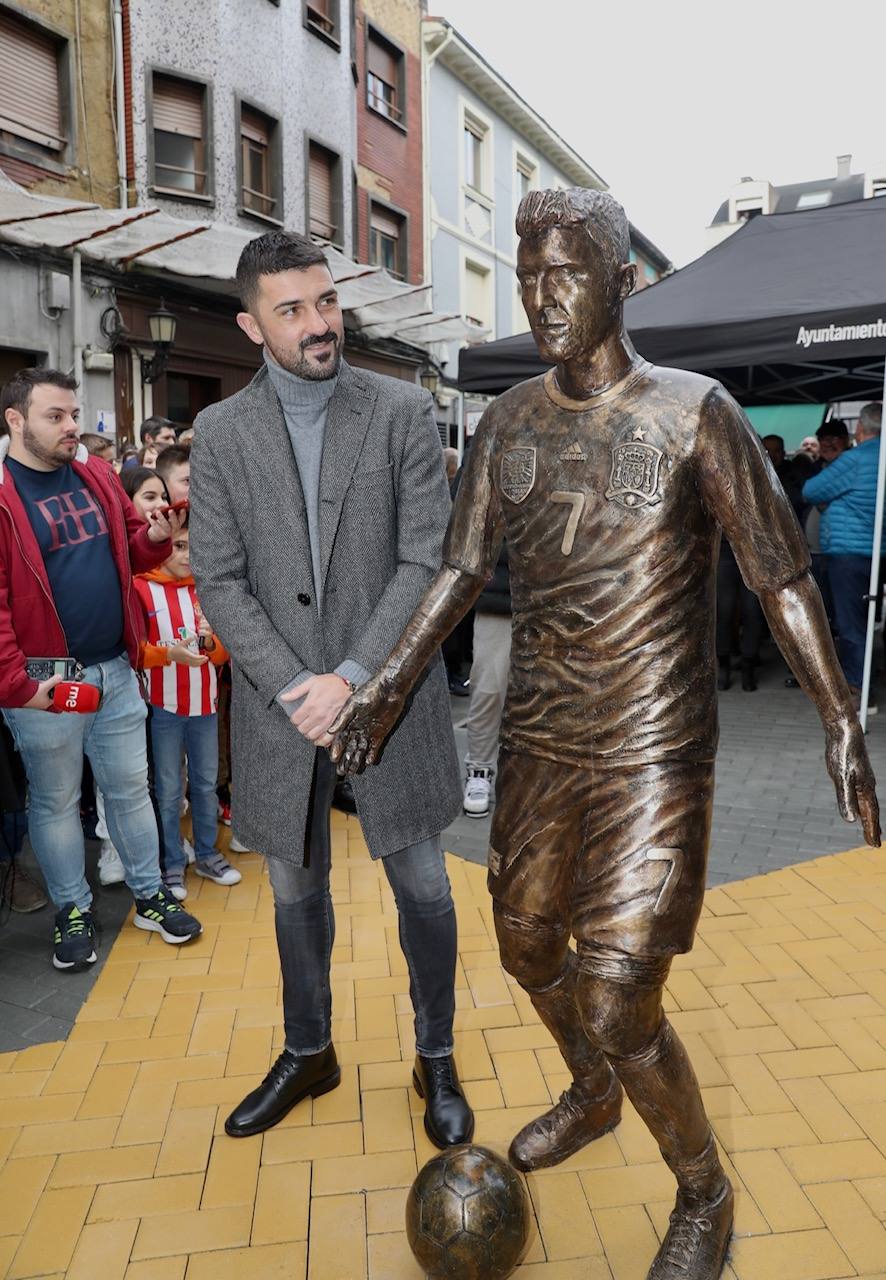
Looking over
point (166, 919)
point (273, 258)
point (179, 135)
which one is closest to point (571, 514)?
point (273, 258)

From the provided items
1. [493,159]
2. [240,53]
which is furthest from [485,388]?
[493,159]

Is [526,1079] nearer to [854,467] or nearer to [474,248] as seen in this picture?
[854,467]

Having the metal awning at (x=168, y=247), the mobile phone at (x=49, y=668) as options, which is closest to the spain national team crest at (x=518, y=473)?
the mobile phone at (x=49, y=668)

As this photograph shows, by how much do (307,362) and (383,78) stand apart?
19.2 m

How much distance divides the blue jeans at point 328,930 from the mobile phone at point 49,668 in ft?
4.43

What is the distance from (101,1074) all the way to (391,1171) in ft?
3.40

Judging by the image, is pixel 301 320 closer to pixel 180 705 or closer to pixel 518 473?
pixel 518 473

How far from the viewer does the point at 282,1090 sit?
287 cm

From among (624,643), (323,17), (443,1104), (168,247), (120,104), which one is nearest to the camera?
(624,643)

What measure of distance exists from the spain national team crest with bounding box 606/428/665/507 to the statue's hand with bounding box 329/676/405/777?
0.68 meters

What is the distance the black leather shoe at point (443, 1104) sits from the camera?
2713 mm

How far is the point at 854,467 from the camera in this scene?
7.16 m

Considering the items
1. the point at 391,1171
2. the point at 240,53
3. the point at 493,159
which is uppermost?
the point at 493,159

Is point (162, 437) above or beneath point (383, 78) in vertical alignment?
beneath
